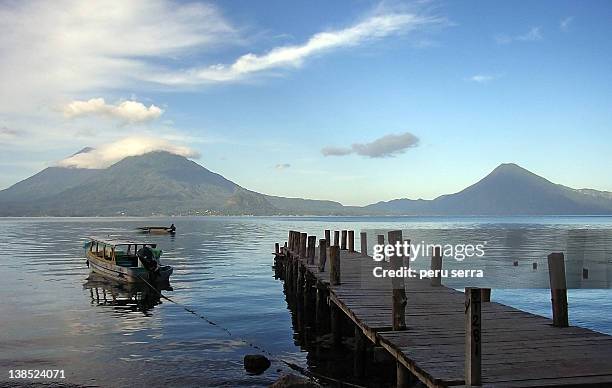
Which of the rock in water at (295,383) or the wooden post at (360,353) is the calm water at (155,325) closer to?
the wooden post at (360,353)

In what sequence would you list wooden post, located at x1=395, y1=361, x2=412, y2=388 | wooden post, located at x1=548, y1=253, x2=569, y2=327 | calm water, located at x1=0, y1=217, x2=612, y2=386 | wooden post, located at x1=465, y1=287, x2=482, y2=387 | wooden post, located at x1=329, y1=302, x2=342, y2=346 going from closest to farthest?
wooden post, located at x1=465, y1=287, x2=482, y2=387 → wooden post, located at x1=395, y1=361, x2=412, y2=388 → wooden post, located at x1=548, y1=253, x2=569, y2=327 → calm water, located at x1=0, y1=217, x2=612, y2=386 → wooden post, located at x1=329, y1=302, x2=342, y2=346

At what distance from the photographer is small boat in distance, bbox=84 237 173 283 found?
31.0 m

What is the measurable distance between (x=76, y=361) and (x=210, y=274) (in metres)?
21.4

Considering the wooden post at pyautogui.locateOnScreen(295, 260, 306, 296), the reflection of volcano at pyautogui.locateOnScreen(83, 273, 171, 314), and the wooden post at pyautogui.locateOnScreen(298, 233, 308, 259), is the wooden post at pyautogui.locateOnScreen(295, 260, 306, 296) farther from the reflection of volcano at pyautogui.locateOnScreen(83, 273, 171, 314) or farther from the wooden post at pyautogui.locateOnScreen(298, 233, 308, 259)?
the reflection of volcano at pyautogui.locateOnScreen(83, 273, 171, 314)

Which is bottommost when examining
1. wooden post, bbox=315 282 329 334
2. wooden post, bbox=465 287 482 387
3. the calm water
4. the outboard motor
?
the calm water

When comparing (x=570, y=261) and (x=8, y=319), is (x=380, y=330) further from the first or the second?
(x=570, y=261)

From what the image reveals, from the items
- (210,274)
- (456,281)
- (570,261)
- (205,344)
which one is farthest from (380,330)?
(570,261)

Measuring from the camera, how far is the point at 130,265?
34.0m

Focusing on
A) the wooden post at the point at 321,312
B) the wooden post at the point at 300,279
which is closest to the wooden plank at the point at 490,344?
the wooden post at the point at 321,312

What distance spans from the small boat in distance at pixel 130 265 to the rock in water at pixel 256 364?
658 inches

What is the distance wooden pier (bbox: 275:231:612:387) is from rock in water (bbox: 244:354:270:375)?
2863mm

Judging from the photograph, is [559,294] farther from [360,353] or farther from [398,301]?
[360,353]

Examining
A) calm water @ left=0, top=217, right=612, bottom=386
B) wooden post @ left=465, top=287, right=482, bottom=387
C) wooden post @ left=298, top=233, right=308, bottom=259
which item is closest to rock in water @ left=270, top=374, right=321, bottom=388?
calm water @ left=0, top=217, right=612, bottom=386

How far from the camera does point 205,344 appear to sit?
18188 millimetres
